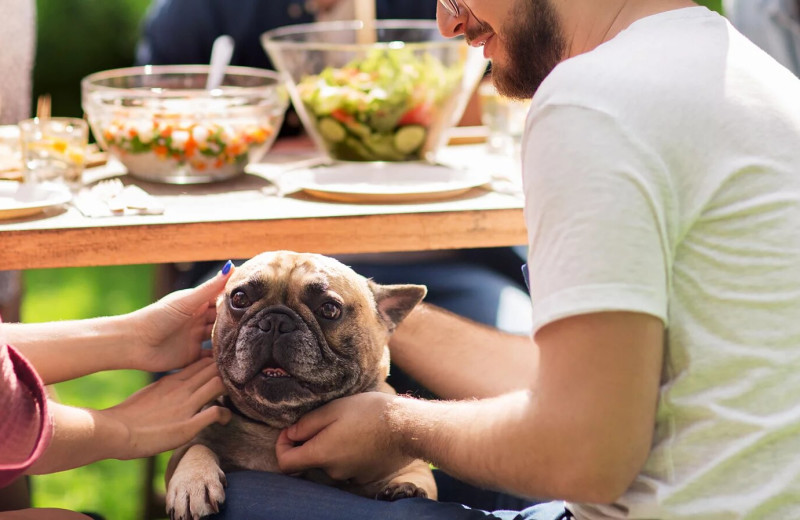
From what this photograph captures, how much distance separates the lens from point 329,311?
1.54 meters

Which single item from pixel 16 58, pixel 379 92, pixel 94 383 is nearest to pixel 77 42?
pixel 94 383

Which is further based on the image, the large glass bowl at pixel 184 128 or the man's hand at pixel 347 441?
the large glass bowl at pixel 184 128

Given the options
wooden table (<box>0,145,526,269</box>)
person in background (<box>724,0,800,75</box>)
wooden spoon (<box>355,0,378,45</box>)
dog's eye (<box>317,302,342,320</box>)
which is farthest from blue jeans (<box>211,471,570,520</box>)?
person in background (<box>724,0,800,75</box>)

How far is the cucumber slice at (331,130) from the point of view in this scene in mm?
2260

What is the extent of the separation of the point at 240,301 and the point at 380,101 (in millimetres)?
821

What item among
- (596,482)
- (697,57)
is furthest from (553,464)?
(697,57)

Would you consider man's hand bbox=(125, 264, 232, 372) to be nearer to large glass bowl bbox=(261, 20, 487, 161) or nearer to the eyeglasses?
the eyeglasses

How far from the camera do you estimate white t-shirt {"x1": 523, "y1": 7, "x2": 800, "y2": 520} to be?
3.44ft

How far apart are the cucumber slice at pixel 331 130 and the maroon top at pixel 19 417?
1181 mm

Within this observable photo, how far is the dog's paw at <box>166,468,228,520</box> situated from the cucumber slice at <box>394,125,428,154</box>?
1.09 metres

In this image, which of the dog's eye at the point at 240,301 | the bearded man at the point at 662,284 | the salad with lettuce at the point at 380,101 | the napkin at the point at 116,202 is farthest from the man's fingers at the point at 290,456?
the salad with lettuce at the point at 380,101

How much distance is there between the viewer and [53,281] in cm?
482

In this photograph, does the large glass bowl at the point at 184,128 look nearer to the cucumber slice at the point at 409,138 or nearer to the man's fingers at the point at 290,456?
the cucumber slice at the point at 409,138

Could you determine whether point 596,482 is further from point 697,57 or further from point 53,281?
point 53,281
